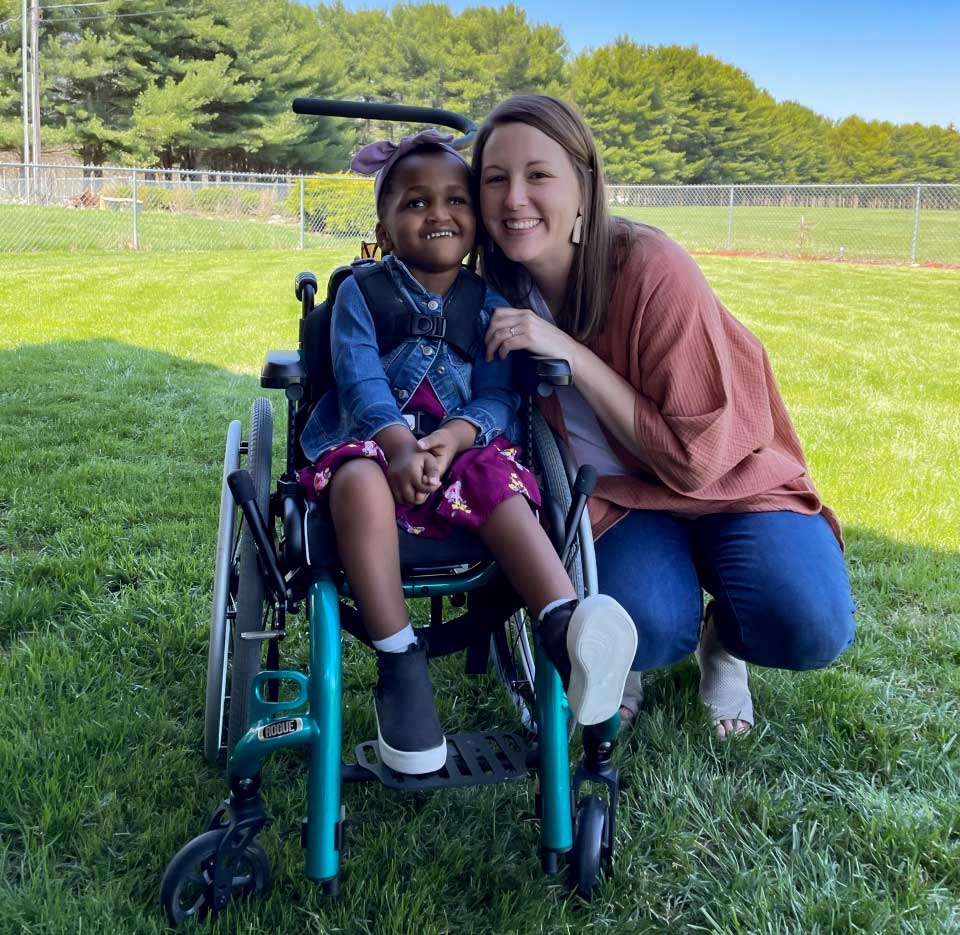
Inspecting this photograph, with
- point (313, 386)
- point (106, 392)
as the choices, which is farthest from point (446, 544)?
point (106, 392)

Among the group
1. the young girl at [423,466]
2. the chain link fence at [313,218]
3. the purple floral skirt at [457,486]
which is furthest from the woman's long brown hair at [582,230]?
the chain link fence at [313,218]

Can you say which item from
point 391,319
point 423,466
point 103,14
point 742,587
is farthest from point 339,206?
Result: point 103,14

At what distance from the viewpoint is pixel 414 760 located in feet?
4.86

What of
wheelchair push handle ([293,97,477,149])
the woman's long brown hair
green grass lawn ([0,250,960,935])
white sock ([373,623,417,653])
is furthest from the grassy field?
white sock ([373,623,417,653])

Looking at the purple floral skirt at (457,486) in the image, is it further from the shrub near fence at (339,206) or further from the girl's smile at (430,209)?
the shrub near fence at (339,206)

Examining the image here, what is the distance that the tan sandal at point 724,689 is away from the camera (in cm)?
206

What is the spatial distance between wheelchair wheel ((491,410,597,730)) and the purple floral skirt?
121 millimetres

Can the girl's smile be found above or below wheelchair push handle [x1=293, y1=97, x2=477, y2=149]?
below

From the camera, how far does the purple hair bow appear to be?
185 centimetres

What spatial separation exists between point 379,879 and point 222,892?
0.27 m

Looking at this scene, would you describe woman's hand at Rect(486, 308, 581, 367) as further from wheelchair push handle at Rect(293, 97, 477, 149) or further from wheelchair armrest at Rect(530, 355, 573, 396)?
wheelchair push handle at Rect(293, 97, 477, 149)

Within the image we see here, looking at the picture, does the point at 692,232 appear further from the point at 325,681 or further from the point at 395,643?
the point at 325,681

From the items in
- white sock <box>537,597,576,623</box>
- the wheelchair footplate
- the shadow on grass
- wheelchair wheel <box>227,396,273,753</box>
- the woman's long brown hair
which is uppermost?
the woman's long brown hair

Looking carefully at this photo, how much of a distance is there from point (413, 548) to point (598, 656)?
1.35 ft
